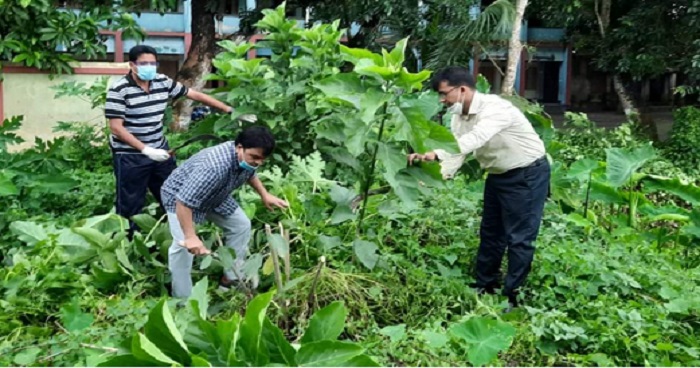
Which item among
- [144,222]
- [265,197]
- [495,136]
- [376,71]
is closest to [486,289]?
[495,136]

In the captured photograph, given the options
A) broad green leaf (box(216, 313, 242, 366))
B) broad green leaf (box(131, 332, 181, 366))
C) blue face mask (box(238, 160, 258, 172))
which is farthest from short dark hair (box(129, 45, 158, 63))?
broad green leaf (box(131, 332, 181, 366))

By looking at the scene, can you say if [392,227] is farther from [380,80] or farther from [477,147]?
[380,80]

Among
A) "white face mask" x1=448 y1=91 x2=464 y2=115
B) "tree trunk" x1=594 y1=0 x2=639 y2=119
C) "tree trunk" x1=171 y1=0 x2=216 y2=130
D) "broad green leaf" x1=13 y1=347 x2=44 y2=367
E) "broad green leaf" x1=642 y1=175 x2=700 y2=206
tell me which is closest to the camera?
"broad green leaf" x1=13 y1=347 x2=44 y2=367

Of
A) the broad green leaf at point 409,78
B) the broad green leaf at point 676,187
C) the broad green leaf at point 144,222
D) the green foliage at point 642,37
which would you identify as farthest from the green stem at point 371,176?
the green foliage at point 642,37

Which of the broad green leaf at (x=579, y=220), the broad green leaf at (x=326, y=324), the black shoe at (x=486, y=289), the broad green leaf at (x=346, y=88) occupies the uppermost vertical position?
the broad green leaf at (x=346, y=88)

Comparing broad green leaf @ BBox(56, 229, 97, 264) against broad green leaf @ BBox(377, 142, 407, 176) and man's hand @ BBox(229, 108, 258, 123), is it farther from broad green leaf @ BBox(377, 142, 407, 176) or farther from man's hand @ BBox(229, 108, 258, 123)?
broad green leaf @ BBox(377, 142, 407, 176)

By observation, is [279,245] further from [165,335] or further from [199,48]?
[199,48]

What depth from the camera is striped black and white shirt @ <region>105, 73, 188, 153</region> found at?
5352 millimetres

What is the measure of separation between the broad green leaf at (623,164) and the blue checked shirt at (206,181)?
10.2 ft

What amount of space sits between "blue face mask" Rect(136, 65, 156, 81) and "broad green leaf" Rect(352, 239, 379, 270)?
2.00m

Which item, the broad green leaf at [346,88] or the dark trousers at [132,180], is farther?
the dark trousers at [132,180]

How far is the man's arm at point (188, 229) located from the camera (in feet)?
13.4

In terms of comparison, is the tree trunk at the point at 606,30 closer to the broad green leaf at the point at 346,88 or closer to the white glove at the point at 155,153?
the white glove at the point at 155,153

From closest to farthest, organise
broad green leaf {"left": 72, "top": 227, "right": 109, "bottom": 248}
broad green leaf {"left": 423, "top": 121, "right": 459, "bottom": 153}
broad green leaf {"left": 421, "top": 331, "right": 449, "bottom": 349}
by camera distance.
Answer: broad green leaf {"left": 421, "top": 331, "right": 449, "bottom": 349} < broad green leaf {"left": 423, "top": 121, "right": 459, "bottom": 153} < broad green leaf {"left": 72, "top": 227, "right": 109, "bottom": 248}
